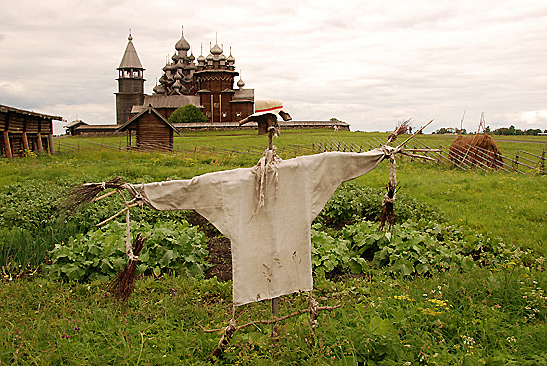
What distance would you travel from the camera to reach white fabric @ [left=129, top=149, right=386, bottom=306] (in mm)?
3062

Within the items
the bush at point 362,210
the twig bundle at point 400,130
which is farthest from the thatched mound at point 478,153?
the twig bundle at point 400,130

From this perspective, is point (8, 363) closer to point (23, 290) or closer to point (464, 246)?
point (23, 290)

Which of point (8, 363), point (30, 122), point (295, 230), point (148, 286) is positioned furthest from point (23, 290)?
point (30, 122)

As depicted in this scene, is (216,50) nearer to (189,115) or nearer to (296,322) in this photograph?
(189,115)

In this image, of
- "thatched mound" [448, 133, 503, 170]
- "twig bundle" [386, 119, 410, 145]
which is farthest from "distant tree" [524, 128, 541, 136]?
"twig bundle" [386, 119, 410, 145]

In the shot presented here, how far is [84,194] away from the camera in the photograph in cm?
288

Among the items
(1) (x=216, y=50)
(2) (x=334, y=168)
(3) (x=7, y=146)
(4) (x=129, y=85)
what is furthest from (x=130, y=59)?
(2) (x=334, y=168)

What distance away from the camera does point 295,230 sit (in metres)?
3.26

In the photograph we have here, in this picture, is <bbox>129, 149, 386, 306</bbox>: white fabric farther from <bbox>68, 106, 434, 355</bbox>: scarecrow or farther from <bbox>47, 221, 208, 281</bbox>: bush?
<bbox>47, 221, 208, 281</bbox>: bush

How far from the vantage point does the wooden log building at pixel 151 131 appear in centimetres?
2914

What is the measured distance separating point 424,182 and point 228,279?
813 centimetres

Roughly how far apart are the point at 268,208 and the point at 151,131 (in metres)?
27.9

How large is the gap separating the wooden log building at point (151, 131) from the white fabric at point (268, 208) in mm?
26752

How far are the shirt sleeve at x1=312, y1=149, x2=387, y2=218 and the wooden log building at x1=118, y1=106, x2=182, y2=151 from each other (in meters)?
26.8
